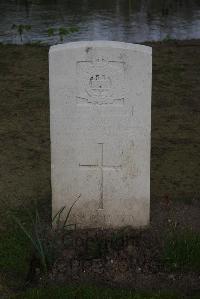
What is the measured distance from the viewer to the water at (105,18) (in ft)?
35.8

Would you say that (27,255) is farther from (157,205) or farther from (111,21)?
(111,21)

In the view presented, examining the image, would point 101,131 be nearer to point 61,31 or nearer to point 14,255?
point 14,255

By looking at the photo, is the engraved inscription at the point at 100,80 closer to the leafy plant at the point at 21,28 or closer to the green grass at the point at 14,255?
the green grass at the point at 14,255

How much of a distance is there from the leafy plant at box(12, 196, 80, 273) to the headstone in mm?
110

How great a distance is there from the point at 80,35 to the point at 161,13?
12.0ft

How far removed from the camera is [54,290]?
3.72 metres

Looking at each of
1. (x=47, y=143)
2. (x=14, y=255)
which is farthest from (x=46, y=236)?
(x=47, y=143)

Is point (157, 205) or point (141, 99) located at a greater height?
point (141, 99)

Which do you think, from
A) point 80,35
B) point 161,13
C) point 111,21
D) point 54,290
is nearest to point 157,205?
point 54,290

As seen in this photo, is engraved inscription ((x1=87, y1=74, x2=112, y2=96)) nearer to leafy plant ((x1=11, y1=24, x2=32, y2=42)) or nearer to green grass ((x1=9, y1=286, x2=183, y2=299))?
green grass ((x1=9, y1=286, x2=183, y2=299))

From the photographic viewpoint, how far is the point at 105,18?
12891 millimetres

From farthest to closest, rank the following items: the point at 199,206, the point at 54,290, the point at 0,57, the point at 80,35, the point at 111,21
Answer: the point at 111,21
the point at 80,35
the point at 0,57
the point at 199,206
the point at 54,290

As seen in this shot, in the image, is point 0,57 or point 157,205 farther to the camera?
point 0,57

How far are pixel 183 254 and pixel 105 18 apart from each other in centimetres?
953
